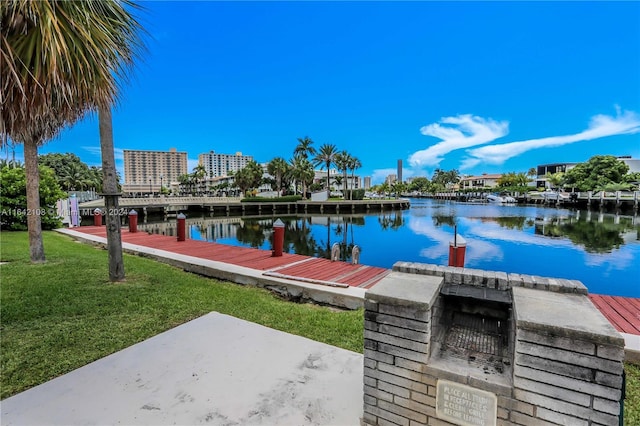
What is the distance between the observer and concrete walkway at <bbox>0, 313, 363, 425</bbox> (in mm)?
2430

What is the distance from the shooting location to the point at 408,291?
84.7 inches

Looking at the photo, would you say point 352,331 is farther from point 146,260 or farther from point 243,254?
point 146,260

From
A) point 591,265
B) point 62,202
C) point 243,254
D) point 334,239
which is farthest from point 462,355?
point 62,202

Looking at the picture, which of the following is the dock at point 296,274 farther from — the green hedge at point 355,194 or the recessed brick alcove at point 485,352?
the green hedge at point 355,194

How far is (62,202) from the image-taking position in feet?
49.1

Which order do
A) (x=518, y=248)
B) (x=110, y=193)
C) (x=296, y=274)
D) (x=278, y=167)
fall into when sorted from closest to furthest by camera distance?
(x=110, y=193), (x=296, y=274), (x=518, y=248), (x=278, y=167)

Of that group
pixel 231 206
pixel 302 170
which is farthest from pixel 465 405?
pixel 302 170

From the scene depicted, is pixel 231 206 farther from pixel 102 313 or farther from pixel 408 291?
pixel 408 291

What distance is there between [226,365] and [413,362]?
6.83ft

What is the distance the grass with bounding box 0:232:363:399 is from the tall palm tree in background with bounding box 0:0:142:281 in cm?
224

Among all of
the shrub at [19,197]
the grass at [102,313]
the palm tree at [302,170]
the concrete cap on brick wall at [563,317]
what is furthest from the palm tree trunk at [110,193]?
the palm tree at [302,170]

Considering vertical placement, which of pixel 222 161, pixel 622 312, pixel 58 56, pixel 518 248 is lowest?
pixel 518 248

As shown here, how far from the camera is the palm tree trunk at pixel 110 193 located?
5.61 m

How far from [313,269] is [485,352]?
16.8 feet
